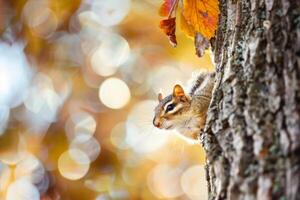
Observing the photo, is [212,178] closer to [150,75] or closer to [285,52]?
[285,52]

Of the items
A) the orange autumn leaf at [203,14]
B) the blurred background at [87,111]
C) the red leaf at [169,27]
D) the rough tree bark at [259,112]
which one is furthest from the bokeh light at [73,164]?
the rough tree bark at [259,112]

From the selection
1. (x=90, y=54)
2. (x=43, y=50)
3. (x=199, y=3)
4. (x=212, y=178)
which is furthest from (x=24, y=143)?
(x=212, y=178)

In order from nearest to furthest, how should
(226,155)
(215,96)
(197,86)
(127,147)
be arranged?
(226,155)
(215,96)
(197,86)
(127,147)

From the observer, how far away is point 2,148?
393 cm

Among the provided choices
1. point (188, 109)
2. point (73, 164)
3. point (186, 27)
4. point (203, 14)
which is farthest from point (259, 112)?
point (73, 164)

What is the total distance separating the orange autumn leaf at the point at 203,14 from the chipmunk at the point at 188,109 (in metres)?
0.71

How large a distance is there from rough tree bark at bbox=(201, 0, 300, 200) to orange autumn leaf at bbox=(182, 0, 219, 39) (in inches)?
9.1

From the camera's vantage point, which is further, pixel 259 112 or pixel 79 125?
pixel 79 125

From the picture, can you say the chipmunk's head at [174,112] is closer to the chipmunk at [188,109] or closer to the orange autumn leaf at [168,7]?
the chipmunk at [188,109]

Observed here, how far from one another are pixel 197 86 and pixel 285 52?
1.42m

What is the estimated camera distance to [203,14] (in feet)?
5.81

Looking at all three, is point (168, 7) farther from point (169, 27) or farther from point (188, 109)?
point (188, 109)

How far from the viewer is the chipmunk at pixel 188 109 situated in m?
2.54

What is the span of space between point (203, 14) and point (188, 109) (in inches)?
36.2
